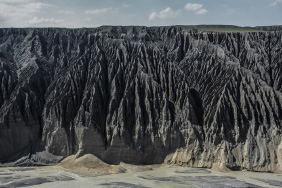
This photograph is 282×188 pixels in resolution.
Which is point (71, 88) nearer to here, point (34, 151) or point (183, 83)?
point (34, 151)

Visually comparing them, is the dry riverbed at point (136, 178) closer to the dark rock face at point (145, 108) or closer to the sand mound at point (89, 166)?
the sand mound at point (89, 166)

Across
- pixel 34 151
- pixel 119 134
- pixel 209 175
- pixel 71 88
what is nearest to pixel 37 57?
pixel 71 88

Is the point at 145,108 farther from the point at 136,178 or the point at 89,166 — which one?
the point at 136,178

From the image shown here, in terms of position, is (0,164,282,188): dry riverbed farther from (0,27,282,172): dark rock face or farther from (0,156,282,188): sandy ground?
(0,27,282,172): dark rock face

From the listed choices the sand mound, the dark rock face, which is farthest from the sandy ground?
the dark rock face

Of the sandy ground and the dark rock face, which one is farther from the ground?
the dark rock face
